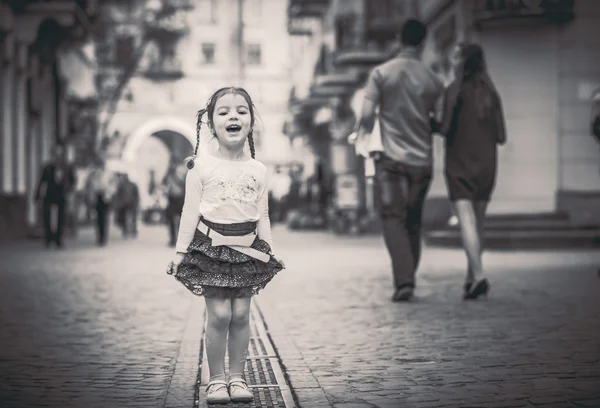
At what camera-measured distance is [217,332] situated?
548 centimetres

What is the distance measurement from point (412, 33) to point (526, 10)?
482 inches

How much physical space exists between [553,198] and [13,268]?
1106 centimetres

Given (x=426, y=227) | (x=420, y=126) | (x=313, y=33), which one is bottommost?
(x=426, y=227)

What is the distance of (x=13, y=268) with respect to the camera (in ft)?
50.9

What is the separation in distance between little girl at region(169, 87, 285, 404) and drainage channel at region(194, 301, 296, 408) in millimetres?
128

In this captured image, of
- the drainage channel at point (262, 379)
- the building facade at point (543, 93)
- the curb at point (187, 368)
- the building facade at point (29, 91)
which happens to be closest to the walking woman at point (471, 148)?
the curb at point (187, 368)

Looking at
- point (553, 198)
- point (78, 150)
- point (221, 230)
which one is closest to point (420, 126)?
point (221, 230)

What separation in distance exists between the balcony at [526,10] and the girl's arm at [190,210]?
1732cm

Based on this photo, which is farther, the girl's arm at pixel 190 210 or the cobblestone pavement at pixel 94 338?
the cobblestone pavement at pixel 94 338

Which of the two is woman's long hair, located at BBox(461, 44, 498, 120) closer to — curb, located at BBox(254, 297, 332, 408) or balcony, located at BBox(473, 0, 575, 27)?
curb, located at BBox(254, 297, 332, 408)

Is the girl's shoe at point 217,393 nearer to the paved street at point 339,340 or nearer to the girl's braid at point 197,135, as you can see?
the paved street at point 339,340

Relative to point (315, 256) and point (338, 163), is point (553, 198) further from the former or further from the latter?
point (338, 163)

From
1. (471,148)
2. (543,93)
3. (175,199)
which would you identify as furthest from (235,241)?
(175,199)

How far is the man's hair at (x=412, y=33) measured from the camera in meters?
10.3
